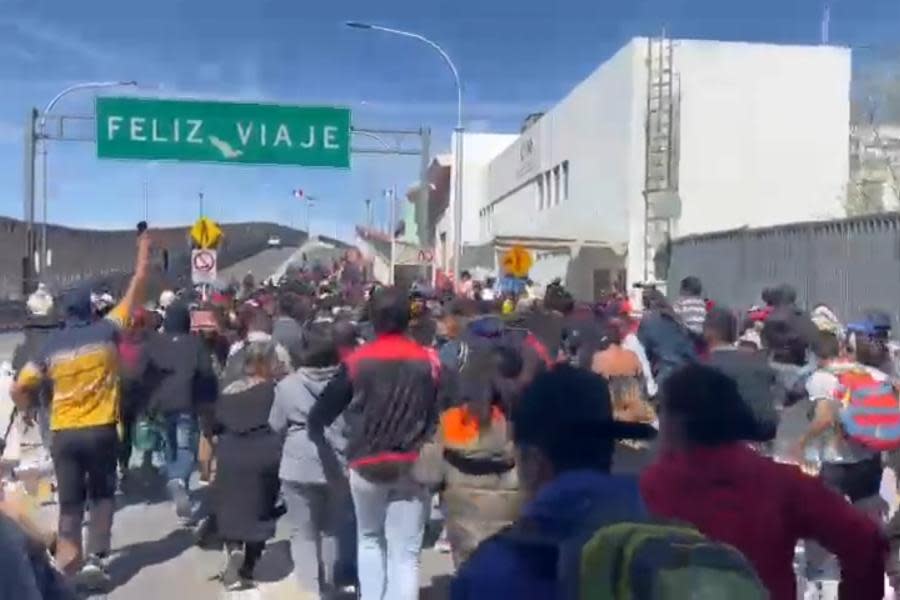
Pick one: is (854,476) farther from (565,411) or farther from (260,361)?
(565,411)

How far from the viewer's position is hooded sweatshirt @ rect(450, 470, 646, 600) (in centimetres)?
254

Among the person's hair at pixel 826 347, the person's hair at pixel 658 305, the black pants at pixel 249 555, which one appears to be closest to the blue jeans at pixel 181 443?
the black pants at pixel 249 555

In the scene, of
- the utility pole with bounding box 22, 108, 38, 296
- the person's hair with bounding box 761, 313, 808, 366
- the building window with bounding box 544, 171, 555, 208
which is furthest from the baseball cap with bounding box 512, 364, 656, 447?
the building window with bounding box 544, 171, 555, 208

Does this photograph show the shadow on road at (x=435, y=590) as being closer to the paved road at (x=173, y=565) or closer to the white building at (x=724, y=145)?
the paved road at (x=173, y=565)

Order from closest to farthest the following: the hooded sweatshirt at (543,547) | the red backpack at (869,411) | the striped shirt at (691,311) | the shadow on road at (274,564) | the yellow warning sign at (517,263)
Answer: the hooded sweatshirt at (543,547) → the red backpack at (869,411) → the shadow on road at (274,564) → the striped shirt at (691,311) → the yellow warning sign at (517,263)

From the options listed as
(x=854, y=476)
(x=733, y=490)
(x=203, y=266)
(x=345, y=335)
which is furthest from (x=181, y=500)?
(x=203, y=266)

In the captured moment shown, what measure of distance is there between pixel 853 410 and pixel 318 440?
2.77 meters

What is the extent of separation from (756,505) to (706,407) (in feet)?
0.90

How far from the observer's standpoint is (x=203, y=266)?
73.4 feet

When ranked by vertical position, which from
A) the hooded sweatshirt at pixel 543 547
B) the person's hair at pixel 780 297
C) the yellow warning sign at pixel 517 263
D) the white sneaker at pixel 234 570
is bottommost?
the white sneaker at pixel 234 570

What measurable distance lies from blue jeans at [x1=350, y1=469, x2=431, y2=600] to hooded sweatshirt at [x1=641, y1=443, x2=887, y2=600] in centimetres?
331

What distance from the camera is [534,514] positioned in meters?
2.62

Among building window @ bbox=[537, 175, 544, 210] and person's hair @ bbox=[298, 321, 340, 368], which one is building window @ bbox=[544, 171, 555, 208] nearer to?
building window @ bbox=[537, 175, 544, 210]

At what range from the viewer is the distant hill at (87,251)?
152 feet
